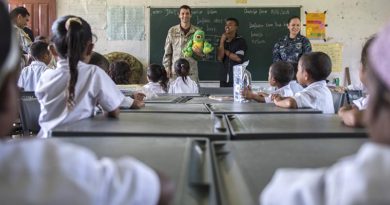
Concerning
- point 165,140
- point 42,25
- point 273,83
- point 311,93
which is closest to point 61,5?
point 42,25

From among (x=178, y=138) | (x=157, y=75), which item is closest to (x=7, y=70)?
(x=178, y=138)

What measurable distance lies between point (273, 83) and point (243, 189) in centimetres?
→ 257

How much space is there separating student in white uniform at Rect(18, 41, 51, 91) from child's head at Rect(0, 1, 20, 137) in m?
3.38

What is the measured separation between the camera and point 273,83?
125 inches

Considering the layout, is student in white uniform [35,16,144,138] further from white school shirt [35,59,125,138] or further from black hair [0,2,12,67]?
black hair [0,2,12,67]

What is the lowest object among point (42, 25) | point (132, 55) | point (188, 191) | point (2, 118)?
point (188, 191)

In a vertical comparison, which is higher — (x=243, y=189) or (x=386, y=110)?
(x=386, y=110)

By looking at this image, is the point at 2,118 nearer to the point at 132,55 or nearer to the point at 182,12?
the point at 182,12

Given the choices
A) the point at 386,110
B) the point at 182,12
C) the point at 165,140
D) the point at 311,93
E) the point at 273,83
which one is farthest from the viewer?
the point at 182,12

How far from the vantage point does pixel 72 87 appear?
65.9 inches

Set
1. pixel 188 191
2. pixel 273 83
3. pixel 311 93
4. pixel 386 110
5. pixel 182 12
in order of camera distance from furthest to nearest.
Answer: pixel 182 12
pixel 273 83
pixel 311 93
pixel 188 191
pixel 386 110

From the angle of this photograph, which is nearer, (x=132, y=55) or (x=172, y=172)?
(x=172, y=172)

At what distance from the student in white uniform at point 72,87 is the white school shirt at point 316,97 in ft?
3.25

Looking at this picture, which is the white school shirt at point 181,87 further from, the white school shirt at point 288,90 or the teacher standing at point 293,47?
the white school shirt at point 288,90
